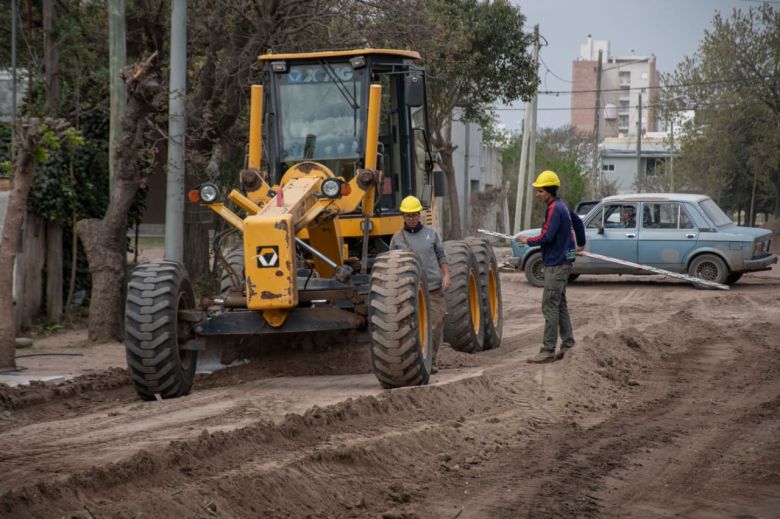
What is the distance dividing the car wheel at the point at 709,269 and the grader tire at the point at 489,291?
8.92 meters

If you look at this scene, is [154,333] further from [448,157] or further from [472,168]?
[472,168]

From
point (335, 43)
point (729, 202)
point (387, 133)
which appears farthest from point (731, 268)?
point (729, 202)

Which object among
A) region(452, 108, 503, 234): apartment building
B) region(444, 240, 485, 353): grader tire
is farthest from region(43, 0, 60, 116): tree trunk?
region(452, 108, 503, 234): apartment building

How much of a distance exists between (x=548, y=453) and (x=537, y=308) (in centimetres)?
1268

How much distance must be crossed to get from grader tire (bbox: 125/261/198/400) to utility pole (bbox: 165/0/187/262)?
13.2 ft

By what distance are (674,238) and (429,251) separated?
11.9m

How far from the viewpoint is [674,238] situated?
2278cm

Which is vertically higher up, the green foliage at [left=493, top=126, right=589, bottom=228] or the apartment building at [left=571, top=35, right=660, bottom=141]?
the apartment building at [left=571, top=35, right=660, bottom=141]

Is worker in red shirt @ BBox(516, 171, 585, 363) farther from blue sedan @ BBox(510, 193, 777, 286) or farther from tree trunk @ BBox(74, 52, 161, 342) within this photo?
blue sedan @ BBox(510, 193, 777, 286)

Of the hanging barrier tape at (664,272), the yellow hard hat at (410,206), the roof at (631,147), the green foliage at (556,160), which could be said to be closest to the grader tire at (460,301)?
the yellow hard hat at (410,206)

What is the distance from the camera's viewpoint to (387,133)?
12.8 meters

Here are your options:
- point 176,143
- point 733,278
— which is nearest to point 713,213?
point 733,278

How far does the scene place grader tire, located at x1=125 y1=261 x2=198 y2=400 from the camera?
10.2 m

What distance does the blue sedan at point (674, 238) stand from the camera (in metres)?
22.5
